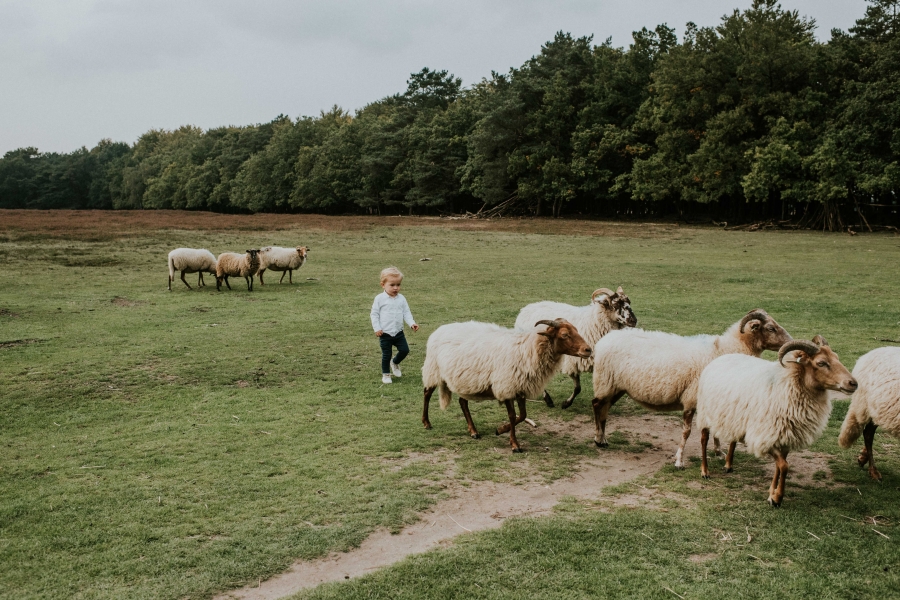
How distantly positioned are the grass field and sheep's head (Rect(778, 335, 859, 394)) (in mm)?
1174

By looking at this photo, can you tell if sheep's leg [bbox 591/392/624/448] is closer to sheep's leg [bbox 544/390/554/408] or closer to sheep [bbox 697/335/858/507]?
sheep [bbox 697/335/858/507]

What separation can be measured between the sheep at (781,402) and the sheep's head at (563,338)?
5.34 ft

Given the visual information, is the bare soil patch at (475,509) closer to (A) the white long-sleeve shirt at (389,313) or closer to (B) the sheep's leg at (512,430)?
(B) the sheep's leg at (512,430)

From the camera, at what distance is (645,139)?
58.1m

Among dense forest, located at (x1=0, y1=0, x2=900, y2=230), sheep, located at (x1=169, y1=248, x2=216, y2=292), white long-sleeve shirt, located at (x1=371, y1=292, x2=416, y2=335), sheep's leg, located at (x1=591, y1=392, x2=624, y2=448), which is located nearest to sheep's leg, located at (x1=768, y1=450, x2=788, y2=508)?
sheep's leg, located at (x1=591, y1=392, x2=624, y2=448)

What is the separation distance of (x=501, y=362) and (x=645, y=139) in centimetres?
5611

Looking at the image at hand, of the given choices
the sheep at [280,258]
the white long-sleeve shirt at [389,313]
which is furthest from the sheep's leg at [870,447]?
the sheep at [280,258]

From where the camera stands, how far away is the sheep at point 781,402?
18.3ft

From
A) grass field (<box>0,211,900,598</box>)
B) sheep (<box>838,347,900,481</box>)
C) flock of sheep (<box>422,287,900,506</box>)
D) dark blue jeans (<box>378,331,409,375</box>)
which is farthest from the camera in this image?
dark blue jeans (<box>378,331,409,375</box>)

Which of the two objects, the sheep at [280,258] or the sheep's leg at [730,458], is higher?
the sheep at [280,258]

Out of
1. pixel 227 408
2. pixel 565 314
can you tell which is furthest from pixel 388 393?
pixel 565 314

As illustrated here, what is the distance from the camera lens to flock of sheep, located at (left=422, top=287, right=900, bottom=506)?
18.7ft

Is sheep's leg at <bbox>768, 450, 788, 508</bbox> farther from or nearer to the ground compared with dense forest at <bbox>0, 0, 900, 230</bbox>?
nearer to the ground


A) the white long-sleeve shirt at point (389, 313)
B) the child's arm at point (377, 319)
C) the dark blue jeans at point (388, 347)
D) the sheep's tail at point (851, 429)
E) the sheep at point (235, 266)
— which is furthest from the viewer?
the sheep at point (235, 266)
